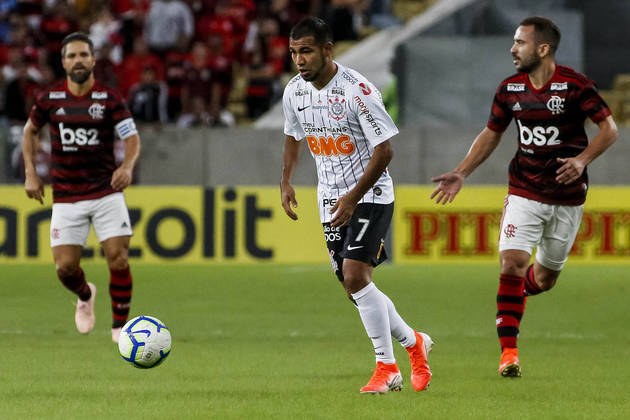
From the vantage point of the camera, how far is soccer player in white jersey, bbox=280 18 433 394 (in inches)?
261

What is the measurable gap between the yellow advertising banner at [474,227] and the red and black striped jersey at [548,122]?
811 cm

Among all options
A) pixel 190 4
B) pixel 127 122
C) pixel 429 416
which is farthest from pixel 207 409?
pixel 190 4

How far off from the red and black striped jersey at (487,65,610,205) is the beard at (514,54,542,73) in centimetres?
12

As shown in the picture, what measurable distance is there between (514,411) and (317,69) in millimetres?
2034

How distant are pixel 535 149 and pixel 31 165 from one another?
3673 millimetres

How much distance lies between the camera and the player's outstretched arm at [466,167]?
7.27 metres

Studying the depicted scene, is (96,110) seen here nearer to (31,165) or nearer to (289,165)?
(31,165)

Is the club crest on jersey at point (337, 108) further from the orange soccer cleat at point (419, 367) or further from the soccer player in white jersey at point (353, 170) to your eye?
the orange soccer cleat at point (419, 367)

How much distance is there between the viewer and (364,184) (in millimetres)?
6570

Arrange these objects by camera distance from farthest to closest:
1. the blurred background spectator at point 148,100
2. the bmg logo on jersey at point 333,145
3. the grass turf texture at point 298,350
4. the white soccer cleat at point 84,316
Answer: the blurred background spectator at point 148,100 < the white soccer cleat at point 84,316 < the bmg logo on jersey at point 333,145 < the grass turf texture at point 298,350

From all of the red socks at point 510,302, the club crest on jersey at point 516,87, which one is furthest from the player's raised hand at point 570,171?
the red socks at point 510,302

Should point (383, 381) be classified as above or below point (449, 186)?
below

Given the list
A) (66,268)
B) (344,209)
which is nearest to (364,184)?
(344,209)

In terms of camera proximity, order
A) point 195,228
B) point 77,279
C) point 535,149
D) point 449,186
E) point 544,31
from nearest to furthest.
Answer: point 449,186 → point 544,31 → point 535,149 → point 77,279 → point 195,228
